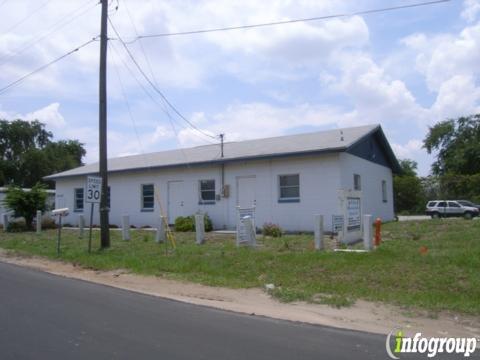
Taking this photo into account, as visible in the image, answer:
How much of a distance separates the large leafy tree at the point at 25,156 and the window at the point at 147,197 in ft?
113

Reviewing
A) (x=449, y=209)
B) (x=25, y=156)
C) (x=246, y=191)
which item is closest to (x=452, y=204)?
(x=449, y=209)

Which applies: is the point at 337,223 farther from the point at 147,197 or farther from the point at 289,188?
the point at 147,197

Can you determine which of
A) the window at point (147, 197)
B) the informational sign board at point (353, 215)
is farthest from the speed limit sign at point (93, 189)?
the window at point (147, 197)

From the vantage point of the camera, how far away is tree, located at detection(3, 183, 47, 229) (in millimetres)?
26047

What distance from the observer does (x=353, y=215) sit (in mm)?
15391

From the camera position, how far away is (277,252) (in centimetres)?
1376

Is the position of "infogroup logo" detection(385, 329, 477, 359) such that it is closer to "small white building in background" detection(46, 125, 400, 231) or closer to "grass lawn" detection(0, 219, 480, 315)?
"grass lawn" detection(0, 219, 480, 315)

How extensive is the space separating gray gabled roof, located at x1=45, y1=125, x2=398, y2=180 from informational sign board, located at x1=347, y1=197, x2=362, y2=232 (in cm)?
379

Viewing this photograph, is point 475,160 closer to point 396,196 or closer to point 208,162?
point 396,196

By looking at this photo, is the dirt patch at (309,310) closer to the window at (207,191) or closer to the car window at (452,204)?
the window at (207,191)

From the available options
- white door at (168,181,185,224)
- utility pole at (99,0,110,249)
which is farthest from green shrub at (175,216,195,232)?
utility pole at (99,0,110,249)

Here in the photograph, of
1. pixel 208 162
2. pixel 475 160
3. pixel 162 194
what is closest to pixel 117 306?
pixel 208 162

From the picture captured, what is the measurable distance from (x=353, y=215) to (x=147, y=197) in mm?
13453

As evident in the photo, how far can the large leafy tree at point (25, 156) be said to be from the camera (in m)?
56.2
